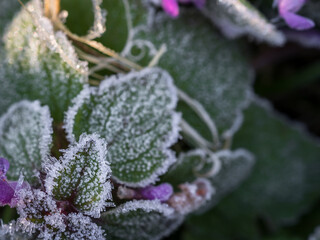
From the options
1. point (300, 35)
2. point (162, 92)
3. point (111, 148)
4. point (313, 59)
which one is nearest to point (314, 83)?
point (313, 59)

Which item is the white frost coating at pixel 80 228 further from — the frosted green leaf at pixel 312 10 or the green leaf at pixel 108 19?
the frosted green leaf at pixel 312 10

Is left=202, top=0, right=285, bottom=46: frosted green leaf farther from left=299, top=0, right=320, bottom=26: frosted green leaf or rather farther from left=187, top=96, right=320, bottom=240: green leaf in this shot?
left=187, top=96, right=320, bottom=240: green leaf

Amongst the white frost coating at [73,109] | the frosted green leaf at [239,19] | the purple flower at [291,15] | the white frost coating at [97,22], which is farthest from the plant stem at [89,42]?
the purple flower at [291,15]

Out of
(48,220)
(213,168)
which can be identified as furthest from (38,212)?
(213,168)

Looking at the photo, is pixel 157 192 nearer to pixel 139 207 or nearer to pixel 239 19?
pixel 139 207

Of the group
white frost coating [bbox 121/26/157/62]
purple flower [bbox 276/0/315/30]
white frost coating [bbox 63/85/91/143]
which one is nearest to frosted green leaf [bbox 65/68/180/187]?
white frost coating [bbox 63/85/91/143]

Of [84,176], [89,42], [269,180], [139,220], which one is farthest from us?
[269,180]
